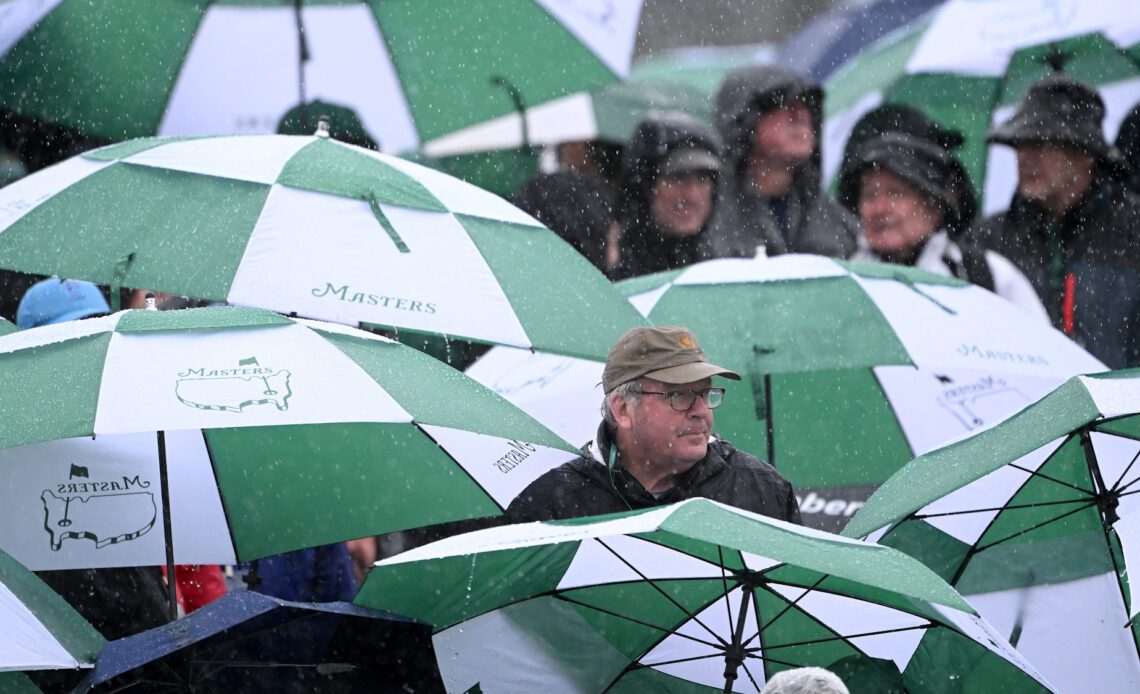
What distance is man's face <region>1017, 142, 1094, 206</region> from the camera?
31.1ft

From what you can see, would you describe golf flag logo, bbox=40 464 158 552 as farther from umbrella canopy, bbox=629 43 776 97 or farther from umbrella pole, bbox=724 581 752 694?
umbrella canopy, bbox=629 43 776 97

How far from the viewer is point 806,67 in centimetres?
1513

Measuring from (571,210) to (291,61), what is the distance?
149 cm

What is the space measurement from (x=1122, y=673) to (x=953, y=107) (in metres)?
6.69

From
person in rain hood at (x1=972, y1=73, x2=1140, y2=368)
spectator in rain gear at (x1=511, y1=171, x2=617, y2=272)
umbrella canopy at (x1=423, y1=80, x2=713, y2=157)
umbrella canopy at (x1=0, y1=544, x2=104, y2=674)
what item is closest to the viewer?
umbrella canopy at (x1=0, y1=544, x2=104, y2=674)

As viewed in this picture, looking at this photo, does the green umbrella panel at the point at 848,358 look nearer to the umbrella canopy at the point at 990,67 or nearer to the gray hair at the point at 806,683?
the umbrella canopy at the point at 990,67

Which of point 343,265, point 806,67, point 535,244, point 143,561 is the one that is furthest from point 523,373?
point 806,67

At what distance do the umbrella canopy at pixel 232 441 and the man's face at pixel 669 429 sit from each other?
32 cm

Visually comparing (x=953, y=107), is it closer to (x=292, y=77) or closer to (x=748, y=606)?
(x=292, y=77)

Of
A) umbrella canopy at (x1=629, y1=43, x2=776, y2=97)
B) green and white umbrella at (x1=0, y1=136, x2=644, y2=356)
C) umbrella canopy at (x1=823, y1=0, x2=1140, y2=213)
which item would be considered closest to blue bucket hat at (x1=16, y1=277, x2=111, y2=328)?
green and white umbrella at (x1=0, y1=136, x2=644, y2=356)

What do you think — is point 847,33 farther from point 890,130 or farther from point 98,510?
point 98,510

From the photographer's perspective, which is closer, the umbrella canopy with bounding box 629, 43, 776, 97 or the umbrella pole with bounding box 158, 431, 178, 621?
the umbrella pole with bounding box 158, 431, 178, 621

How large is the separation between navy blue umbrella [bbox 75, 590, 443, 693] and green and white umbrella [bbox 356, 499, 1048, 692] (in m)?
0.07

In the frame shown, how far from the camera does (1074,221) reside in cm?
942
